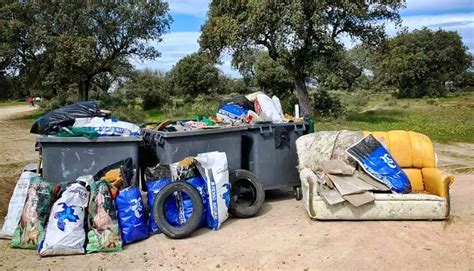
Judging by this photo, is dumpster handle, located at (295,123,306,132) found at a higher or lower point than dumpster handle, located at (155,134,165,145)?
higher

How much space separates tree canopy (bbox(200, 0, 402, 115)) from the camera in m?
15.8

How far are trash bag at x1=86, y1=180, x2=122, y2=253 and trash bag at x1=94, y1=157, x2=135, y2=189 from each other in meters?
0.33

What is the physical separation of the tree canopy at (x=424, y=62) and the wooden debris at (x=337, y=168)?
113ft

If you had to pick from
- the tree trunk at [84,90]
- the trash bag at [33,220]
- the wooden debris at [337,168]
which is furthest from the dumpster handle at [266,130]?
the tree trunk at [84,90]

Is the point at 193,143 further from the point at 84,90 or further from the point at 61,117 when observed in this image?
the point at 84,90

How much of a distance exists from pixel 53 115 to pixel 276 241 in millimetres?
3127

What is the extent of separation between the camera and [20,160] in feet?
32.0

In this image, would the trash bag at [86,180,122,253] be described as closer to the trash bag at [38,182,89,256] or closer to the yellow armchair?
the trash bag at [38,182,89,256]

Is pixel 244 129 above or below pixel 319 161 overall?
above

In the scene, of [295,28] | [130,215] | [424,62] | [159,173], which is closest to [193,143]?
[159,173]

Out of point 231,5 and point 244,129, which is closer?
point 244,129

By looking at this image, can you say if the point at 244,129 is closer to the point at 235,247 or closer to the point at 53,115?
the point at 235,247

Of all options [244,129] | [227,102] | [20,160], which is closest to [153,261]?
[244,129]

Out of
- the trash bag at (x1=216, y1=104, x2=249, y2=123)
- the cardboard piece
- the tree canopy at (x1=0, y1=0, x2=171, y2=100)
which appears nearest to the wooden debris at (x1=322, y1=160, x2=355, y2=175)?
the cardboard piece
